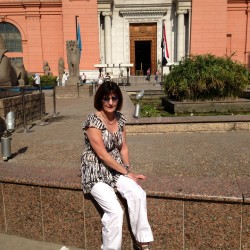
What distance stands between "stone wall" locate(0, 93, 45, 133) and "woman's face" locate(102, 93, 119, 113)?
4496 mm

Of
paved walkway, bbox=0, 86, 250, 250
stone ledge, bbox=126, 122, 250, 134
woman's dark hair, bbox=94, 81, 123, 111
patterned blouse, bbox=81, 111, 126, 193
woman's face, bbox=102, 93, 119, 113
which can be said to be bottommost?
paved walkway, bbox=0, 86, 250, 250

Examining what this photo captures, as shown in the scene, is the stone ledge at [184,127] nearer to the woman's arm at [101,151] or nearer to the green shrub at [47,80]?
the woman's arm at [101,151]

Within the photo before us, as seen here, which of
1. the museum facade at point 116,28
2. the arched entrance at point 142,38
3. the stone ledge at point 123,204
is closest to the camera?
the stone ledge at point 123,204

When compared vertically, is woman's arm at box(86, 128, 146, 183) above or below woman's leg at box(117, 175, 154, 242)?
above

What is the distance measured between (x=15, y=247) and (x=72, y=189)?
0.78m

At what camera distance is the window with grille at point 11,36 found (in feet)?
101

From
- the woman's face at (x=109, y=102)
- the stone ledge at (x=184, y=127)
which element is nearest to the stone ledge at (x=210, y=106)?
the stone ledge at (x=184, y=127)

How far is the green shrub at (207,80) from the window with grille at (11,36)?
2560 centimetres

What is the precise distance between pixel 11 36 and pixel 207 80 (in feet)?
89.7

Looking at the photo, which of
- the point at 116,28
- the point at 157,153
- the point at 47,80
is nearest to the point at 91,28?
the point at 116,28

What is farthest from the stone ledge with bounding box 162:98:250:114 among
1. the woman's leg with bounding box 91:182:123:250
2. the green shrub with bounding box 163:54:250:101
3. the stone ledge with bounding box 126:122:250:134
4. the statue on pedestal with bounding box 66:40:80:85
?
the statue on pedestal with bounding box 66:40:80:85

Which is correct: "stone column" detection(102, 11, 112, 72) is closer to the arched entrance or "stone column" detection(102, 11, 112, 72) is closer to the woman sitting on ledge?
the arched entrance

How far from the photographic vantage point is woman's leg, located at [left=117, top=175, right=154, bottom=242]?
231 cm

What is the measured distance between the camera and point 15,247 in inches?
110
